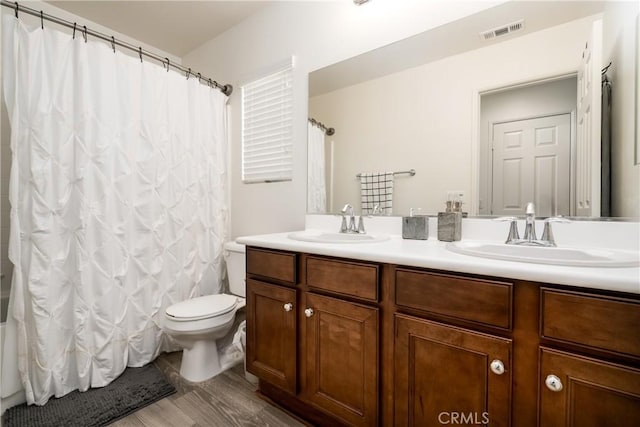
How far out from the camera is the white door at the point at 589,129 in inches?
43.8

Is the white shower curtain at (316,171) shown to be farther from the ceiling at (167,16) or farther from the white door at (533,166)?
the ceiling at (167,16)

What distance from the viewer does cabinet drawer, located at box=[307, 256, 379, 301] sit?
1079 millimetres

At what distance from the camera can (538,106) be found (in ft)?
4.02

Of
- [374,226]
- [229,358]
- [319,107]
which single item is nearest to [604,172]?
[374,226]

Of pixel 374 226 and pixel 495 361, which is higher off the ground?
pixel 374 226

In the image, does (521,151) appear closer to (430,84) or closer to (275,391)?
(430,84)

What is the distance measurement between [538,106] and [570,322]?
93 centimetres

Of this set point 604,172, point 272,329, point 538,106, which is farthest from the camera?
point 272,329

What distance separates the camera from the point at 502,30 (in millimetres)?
1292

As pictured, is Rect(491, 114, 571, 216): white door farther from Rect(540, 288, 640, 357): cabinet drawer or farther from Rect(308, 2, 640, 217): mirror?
Rect(540, 288, 640, 357): cabinet drawer

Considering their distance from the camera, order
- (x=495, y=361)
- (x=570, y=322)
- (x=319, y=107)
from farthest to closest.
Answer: (x=319, y=107), (x=495, y=361), (x=570, y=322)

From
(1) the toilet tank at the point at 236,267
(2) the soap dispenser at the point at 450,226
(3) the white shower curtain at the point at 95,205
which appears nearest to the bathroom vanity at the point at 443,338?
(2) the soap dispenser at the point at 450,226

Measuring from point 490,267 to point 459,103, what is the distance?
0.92 m

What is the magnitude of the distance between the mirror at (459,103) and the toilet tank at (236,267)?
2.02 ft
